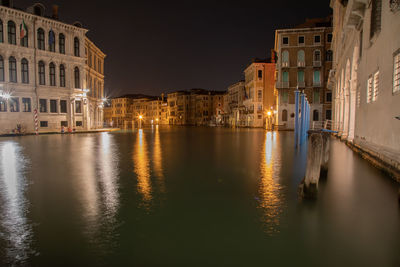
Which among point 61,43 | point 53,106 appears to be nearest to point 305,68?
point 61,43

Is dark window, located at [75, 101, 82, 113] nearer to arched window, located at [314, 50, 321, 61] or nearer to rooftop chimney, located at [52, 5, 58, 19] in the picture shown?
rooftop chimney, located at [52, 5, 58, 19]

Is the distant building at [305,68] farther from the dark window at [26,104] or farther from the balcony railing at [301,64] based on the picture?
the dark window at [26,104]

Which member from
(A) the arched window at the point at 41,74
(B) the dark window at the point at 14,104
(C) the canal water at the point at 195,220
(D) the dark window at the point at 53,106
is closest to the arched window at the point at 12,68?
(B) the dark window at the point at 14,104

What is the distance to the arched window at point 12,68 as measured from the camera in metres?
31.1

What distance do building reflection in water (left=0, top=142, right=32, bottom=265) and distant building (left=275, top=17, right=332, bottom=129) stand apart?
134 ft

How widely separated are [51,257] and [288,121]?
43686 mm

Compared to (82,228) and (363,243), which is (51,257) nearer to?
(82,228)

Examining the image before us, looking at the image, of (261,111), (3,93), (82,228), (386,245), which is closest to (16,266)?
(82,228)

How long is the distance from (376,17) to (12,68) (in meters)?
33.4

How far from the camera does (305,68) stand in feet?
143

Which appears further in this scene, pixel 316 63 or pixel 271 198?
pixel 316 63

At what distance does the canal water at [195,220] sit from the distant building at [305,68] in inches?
1491

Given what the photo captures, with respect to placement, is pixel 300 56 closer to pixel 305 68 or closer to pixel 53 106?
pixel 305 68

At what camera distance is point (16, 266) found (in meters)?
3.08
